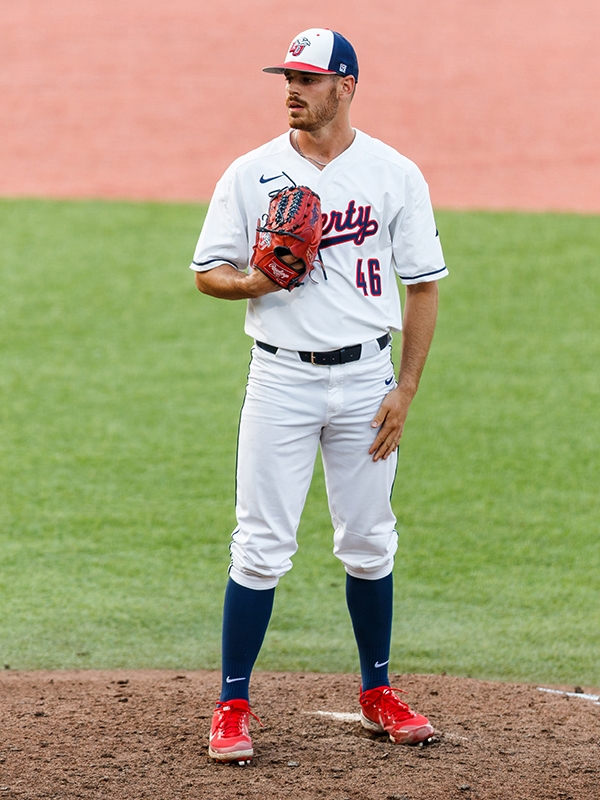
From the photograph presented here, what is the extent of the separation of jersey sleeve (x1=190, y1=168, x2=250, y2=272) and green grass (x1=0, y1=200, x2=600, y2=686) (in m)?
1.79

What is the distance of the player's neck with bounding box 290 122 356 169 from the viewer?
321 cm

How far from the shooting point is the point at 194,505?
595 cm

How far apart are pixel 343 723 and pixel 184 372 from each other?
4.58m

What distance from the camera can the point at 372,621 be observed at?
3477 millimetres

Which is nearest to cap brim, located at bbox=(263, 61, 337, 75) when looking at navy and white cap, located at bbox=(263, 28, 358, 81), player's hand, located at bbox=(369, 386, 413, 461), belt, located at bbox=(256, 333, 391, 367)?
navy and white cap, located at bbox=(263, 28, 358, 81)

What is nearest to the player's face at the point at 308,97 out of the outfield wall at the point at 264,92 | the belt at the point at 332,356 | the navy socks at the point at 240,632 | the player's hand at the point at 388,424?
the belt at the point at 332,356

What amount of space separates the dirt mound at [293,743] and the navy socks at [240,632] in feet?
0.63

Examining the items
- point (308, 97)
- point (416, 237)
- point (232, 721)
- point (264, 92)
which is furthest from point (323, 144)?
point (264, 92)

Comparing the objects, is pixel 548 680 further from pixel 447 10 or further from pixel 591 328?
pixel 447 10

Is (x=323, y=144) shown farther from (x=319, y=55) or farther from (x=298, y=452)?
(x=298, y=452)

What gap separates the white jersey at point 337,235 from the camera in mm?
3186

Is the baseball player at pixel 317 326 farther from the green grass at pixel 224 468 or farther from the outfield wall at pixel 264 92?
the outfield wall at pixel 264 92

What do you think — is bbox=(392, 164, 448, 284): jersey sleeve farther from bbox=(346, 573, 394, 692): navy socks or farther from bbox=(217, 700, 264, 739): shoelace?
bbox=(217, 700, 264, 739): shoelace

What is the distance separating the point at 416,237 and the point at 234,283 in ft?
1.80
